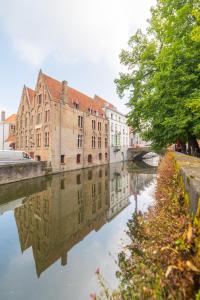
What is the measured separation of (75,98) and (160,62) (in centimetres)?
2361

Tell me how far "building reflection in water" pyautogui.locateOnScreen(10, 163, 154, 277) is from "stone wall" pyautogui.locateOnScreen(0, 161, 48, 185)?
391 centimetres

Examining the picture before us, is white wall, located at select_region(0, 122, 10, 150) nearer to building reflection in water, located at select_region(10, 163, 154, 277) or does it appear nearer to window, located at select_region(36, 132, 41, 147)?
window, located at select_region(36, 132, 41, 147)

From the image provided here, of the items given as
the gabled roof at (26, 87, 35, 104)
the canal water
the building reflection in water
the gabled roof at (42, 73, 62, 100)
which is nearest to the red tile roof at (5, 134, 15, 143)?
the gabled roof at (26, 87, 35, 104)

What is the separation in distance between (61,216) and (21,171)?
37.2ft

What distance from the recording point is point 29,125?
3319 centimetres

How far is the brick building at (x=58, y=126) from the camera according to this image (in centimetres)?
2866

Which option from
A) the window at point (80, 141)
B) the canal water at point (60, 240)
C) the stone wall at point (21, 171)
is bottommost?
the canal water at point (60, 240)

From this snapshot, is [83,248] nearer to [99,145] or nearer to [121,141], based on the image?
[99,145]

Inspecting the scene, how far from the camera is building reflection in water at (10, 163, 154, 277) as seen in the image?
787 cm

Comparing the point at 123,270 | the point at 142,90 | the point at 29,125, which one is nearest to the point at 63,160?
the point at 29,125

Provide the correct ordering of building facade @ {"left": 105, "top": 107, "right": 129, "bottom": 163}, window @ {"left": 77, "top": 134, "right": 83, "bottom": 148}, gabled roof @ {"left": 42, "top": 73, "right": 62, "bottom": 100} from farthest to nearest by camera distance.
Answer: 1. building facade @ {"left": 105, "top": 107, "right": 129, "bottom": 163}
2. window @ {"left": 77, "top": 134, "right": 83, "bottom": 148}
3. gabled roof @ {"left": 42, "top": 73, "right": 62, "bottom": 100}

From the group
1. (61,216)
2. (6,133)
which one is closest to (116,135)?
(6,133)

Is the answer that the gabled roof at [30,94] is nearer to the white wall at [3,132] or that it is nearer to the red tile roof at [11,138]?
the red tile roof at [11,138]

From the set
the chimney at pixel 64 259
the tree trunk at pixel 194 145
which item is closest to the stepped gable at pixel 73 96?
the tree trunk at pixel 194 145
